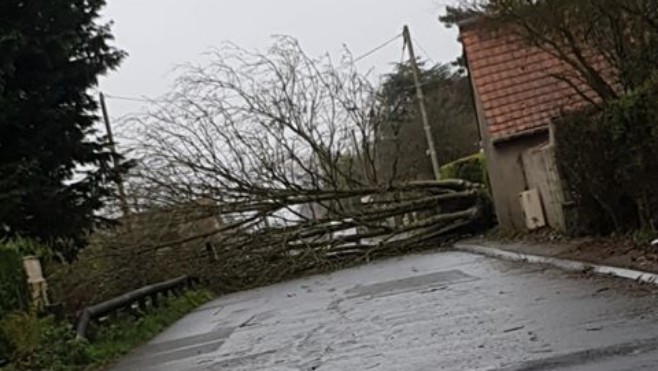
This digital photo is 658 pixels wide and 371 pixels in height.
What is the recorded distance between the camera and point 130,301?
21.4 meters

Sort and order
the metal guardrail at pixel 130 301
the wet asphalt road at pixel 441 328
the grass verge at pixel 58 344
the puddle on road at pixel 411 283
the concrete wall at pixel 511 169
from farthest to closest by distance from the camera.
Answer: the concrete wall at pixel 511 169, the puddle on road at pixel 411 283, the metal guardrail at pixel 130 301, the grass verge at pixel 58 344, the wet asphalt road at pixel 441 328

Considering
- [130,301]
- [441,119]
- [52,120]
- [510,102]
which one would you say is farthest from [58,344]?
[441,119]

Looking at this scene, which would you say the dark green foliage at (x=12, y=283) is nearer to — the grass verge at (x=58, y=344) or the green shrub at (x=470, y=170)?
the grass verge at (x=58, y=344)

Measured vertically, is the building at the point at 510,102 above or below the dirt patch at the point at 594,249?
above

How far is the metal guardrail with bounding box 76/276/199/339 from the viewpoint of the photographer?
17.3 metres

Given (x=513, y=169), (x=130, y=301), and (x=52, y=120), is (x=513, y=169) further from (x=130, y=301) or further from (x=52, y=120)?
(x=52, y=120)

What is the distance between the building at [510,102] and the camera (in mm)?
27891

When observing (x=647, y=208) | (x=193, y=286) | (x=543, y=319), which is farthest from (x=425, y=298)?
(x=193, y=286)

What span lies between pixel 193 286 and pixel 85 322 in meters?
12.0

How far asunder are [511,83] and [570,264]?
45.7 feet

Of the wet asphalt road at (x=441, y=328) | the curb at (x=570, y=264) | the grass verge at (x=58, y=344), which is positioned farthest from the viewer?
the grass verge at (x=58, y=344)

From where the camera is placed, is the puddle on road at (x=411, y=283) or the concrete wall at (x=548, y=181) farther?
the concrete wall at (x=548, y=181)

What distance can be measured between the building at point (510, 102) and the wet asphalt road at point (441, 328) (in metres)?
7.11

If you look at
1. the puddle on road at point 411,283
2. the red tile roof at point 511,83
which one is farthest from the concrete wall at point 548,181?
the puddle on road at point 411,283
